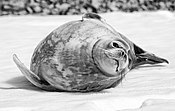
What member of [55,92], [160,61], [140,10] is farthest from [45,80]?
[140,10]

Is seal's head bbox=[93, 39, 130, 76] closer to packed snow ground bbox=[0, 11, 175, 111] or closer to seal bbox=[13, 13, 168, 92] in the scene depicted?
seal bbox=[13, 13, 168, 92]

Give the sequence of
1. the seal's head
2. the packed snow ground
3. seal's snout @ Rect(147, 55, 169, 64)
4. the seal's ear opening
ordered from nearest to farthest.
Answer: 1. the packed snow ground
2. the seal's head
3. the seal's ear opening
4. seal's snout @ Rect(147, 55, 169, 64)

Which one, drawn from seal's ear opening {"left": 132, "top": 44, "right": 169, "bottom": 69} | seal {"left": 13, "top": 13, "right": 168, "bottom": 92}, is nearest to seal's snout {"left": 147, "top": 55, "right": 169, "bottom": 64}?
seal's ear opening {"left": 132, "top": 44, "right": 169, "bottom": 69}

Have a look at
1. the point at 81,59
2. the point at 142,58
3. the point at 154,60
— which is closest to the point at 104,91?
the point at 81,59

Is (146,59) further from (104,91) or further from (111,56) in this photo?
(111,56)

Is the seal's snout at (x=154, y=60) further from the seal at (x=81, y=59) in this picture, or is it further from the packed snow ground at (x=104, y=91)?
the seal at (x=81, y=59)

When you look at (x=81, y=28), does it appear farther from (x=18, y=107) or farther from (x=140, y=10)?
(x=140, y=10)
